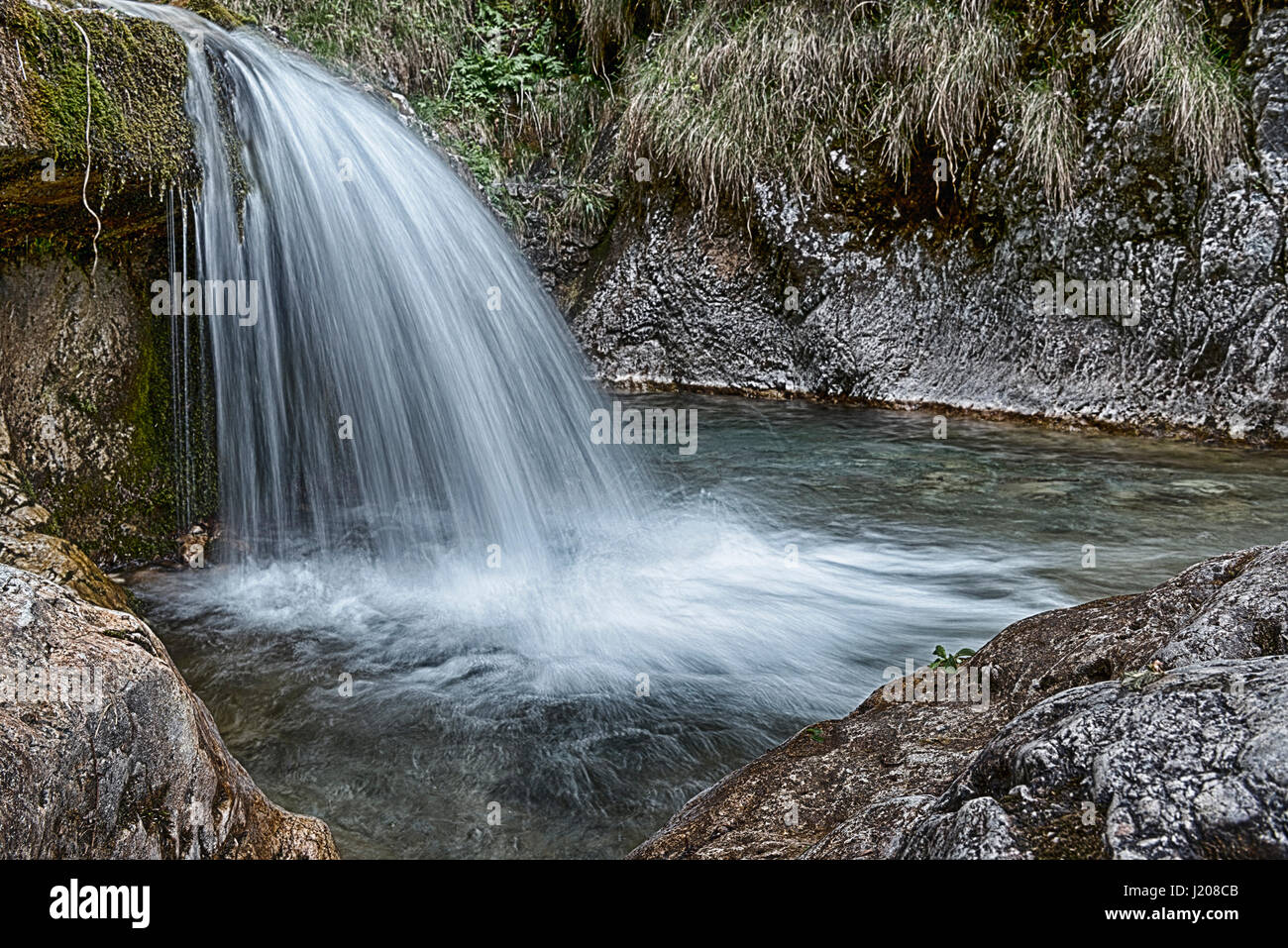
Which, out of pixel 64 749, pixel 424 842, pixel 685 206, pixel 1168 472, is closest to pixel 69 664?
pixel 64 749

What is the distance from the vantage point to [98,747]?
4.94 ft

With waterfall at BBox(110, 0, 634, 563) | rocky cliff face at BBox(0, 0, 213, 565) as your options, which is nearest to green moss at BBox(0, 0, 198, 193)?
rocky cliff face at BBox(0, 0, 213, 565)

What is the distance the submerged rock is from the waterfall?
3.19 metres

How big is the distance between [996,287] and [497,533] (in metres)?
4.27

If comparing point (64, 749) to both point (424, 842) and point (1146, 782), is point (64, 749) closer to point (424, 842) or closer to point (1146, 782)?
point (424, 842)

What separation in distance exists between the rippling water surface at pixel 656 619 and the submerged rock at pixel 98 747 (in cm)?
88

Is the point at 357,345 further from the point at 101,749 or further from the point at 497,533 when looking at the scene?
the point at 101,749

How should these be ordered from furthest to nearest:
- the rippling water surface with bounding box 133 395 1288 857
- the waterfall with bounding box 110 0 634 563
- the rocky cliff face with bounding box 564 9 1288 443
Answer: the rocky cliff face with bounding box 564 9 1288 443, the waterfall with bounding box 110 0 634 563, the rippling water surface with bounding box 133 395 1288 857

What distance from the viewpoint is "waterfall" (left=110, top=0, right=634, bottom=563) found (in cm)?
491

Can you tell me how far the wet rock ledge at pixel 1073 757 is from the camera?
1027 mm

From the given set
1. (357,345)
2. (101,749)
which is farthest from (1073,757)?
(357,345)

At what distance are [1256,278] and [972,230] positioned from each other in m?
1.92

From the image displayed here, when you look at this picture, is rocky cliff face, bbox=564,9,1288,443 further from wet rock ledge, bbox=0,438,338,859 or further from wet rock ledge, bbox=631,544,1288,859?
wet rock ledge, bbox=0,438,338,859

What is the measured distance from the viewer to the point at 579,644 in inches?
153
